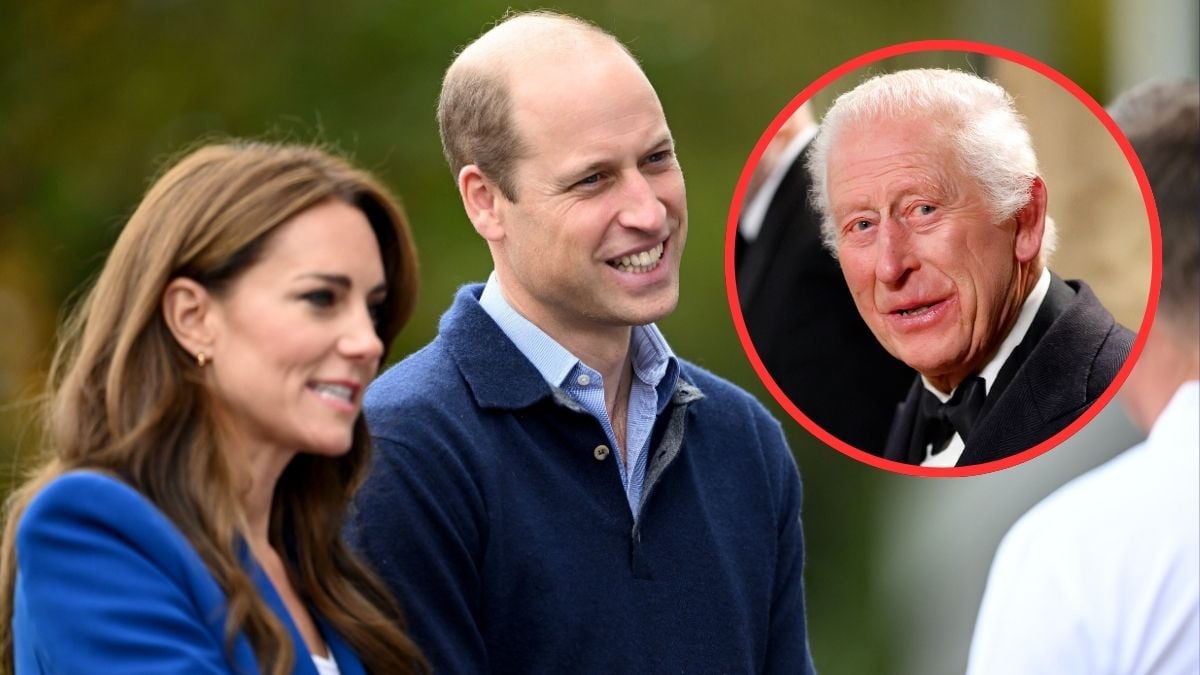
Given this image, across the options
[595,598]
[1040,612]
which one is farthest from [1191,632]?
[595,598]

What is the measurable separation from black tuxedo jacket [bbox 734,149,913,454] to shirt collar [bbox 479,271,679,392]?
24 cm

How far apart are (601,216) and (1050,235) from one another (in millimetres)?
707

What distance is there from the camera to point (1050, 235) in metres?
2.51

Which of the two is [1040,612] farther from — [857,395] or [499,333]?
[499,333]

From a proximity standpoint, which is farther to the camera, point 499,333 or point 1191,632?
point 499,333

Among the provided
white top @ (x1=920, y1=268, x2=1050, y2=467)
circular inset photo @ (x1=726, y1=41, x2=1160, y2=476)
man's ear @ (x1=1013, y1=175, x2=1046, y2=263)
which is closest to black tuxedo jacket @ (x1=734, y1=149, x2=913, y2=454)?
circular inset photo @ (x1=726, y1=41, x2=1160, y2=476)

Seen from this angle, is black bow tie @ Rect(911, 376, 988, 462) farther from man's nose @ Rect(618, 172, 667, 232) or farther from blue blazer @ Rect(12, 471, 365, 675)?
blue blazer @ Rect(12, 471, 365, 675)

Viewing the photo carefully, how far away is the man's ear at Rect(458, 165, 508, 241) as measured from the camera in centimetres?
305

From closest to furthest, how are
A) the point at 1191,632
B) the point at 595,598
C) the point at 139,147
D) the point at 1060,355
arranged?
the point at 1191,632 → the point at 1060,355 → the point at 595,598 → the point at 139,147

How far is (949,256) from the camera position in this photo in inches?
98.3

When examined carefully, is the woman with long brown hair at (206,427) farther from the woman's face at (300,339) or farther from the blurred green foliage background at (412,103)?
the blurred green foliage background at (412,103)

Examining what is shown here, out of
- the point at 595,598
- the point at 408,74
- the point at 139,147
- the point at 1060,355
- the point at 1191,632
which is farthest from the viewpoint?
the point at 408,74

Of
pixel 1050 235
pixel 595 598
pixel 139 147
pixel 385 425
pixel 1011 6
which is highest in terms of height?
pixel 1011 6

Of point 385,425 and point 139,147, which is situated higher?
point 139,147
